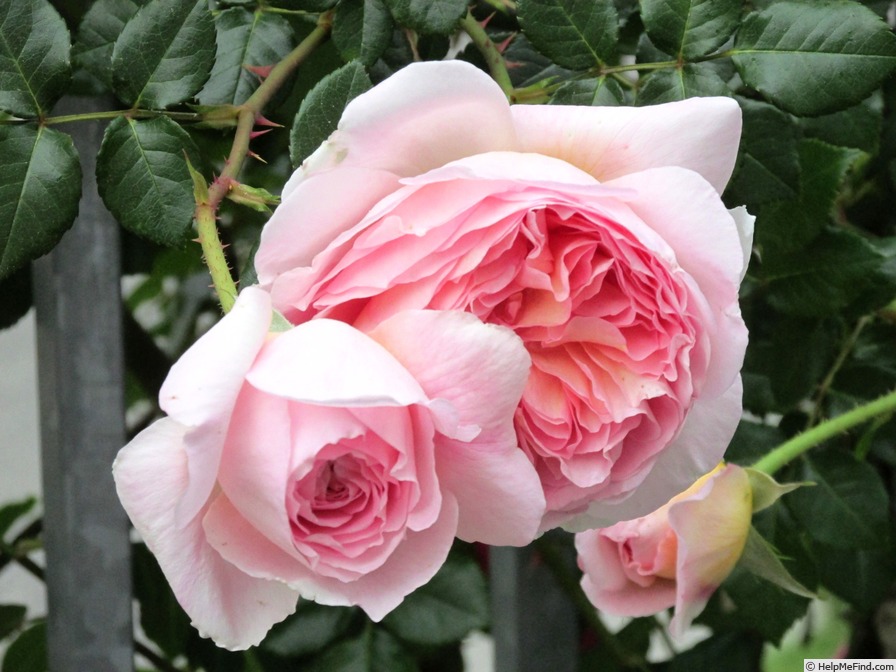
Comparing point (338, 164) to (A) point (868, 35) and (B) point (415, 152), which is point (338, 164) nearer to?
(B) point (415, 152)

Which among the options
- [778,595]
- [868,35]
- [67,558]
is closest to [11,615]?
[67,558]

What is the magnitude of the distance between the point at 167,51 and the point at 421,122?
0.13 m

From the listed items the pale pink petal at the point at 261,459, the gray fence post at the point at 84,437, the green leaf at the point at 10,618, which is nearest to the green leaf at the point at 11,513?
the green leaf at the point at 10,618

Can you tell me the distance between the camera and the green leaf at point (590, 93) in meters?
0.36

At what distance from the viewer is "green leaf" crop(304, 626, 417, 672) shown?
551 mm

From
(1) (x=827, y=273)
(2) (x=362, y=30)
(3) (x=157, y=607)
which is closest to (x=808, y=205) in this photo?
(1) (x=827, y=273)

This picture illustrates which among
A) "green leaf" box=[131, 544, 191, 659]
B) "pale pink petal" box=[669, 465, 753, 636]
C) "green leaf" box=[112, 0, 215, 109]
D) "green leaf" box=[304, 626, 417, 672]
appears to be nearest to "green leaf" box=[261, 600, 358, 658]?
"green leaf" box=[304, 626, 417, 672]

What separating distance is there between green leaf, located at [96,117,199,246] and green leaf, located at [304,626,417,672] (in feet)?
0.98

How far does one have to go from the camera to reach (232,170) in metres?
0.33

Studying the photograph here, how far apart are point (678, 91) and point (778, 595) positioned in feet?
1.10

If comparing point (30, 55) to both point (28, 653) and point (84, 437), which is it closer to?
point (84, 437)

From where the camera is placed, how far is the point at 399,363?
10.0 inches

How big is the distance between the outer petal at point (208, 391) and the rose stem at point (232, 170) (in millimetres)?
35

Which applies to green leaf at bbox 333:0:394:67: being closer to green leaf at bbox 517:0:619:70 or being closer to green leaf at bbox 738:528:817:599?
green leaf at bbox 517:0:619:70
